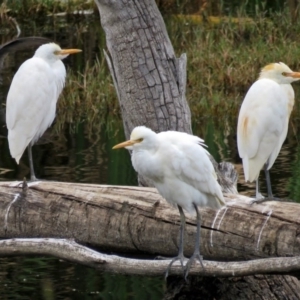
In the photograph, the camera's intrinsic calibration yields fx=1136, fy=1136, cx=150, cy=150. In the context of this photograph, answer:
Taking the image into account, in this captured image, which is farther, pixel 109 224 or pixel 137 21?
pixel 137 21

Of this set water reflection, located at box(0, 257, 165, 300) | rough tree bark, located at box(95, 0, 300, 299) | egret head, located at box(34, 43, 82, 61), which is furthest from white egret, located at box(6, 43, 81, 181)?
water reflection, located at box(0, 257, 165, 300)

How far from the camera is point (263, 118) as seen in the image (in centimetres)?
689

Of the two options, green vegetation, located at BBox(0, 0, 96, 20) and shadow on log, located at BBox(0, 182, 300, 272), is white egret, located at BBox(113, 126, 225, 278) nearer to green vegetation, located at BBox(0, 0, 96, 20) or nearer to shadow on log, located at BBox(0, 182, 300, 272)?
shadow on log, located at BBox(0, 182, 300, 272)

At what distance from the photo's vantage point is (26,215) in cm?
664

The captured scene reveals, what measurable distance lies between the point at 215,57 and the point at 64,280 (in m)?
5.02

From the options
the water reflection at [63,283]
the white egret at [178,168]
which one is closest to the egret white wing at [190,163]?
the white egret at [178,168]

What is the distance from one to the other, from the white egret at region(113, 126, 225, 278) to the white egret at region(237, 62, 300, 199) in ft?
3.77

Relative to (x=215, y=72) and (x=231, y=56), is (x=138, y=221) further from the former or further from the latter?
(x=231, y=56)

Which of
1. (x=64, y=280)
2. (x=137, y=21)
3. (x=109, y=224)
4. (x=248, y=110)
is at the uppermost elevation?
(x=137, y=21)

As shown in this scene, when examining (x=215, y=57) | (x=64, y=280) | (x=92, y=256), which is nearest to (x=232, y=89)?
(x=215, y=57)

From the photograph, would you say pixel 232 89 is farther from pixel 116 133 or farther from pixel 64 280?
pixel 64 280

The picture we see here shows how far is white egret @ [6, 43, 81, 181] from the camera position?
25.0 ft

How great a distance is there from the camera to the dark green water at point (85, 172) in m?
7.77

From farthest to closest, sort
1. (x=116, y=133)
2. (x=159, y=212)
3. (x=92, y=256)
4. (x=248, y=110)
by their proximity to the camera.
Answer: (x=116, y=133), (x=248, y=110), (x=159, y=212), (x=92, y=256)
